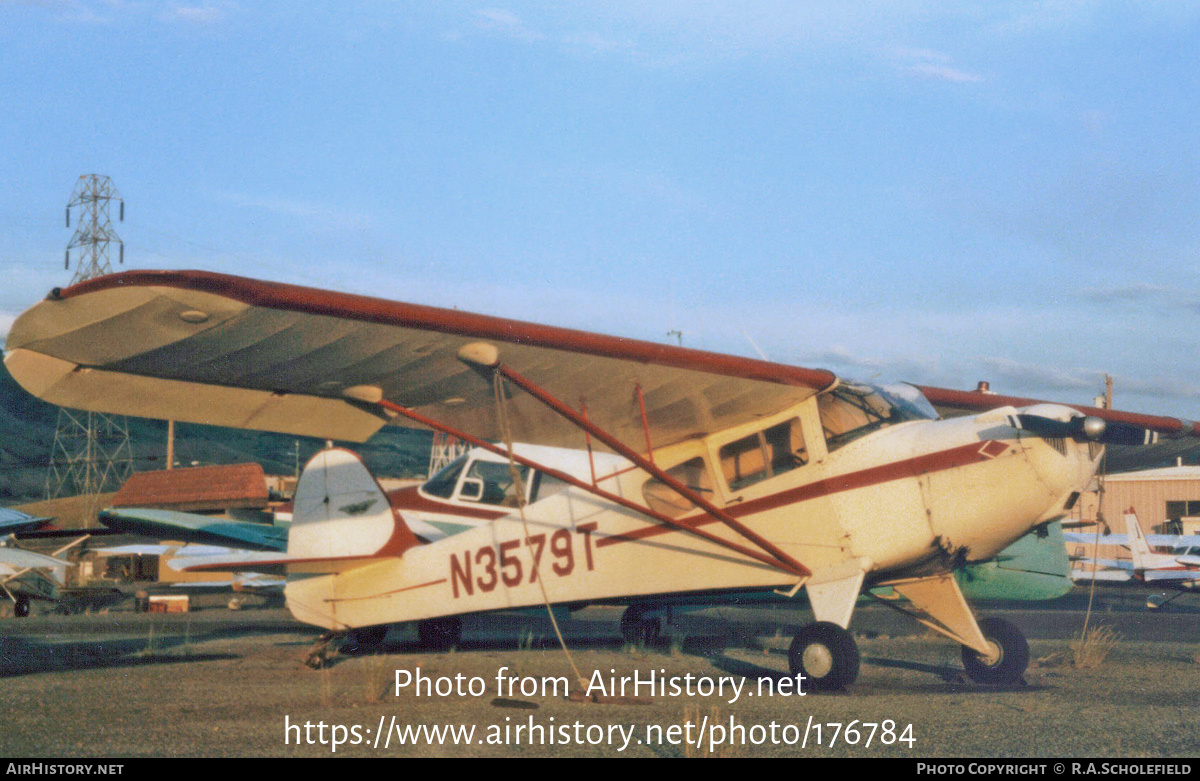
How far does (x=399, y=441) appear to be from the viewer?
143125mm

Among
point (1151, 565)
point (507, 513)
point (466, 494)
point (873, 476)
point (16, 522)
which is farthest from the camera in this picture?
point (1151, 565)

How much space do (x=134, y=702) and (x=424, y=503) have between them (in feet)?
20.3

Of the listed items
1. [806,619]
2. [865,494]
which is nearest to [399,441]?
[806,619]

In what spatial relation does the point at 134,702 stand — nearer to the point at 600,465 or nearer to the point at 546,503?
the point at 546,503

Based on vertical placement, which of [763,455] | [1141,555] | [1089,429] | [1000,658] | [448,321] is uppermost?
[448,321]

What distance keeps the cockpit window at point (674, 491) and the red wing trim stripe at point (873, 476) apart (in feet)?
0.70

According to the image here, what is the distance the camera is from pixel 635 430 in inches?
328

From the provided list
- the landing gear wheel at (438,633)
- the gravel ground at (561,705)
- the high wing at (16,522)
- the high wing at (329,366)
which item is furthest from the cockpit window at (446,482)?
the high wing at (16,522)

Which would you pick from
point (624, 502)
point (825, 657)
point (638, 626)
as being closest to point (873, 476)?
point (825, 657)

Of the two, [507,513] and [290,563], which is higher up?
[507,513]

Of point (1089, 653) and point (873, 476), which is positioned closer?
point (873, 476)

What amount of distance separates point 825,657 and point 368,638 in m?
5.11

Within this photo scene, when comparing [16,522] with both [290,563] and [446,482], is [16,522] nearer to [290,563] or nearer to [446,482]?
[290,563]

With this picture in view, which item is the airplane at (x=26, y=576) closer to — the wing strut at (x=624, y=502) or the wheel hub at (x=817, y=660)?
the wing strut at (x=624, y=502)
